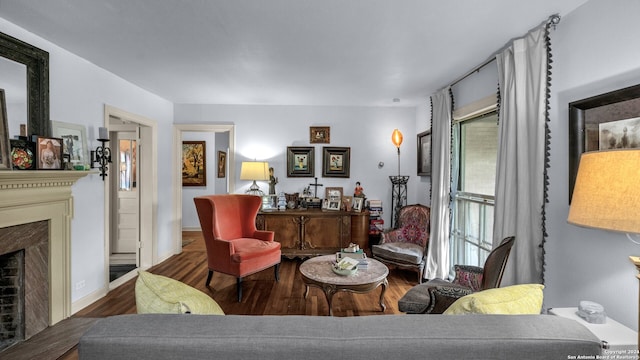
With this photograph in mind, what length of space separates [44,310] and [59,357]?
58 centimetres

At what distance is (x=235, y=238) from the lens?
389 centimetres

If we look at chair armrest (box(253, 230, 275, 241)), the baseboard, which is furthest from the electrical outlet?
chair armrest (box(253, 230, 275, 241))

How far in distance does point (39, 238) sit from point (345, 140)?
3.90 m

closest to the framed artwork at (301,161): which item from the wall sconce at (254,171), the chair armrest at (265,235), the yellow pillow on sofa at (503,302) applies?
the wall sconce at (254,171)

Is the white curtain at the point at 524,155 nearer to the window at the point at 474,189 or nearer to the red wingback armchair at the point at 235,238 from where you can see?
the window at the point at 474,189

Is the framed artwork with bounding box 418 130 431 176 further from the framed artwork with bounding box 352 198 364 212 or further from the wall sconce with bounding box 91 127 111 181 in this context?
the wall sconce with bounding box 91 127 111 181

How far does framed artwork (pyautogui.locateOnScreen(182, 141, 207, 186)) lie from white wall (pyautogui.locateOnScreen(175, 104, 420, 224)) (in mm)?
1939

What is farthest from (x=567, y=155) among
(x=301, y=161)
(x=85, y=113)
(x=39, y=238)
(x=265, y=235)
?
(x=85, y=113)

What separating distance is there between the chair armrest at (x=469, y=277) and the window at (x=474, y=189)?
69 centimetres

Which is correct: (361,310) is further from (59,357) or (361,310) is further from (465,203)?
(59,357)

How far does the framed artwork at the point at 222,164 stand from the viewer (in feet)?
22.3

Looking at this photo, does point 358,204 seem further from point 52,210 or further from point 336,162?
point 52,210

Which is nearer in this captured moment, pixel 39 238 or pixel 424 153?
pixel 39 238

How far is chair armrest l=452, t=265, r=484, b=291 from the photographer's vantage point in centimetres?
251
